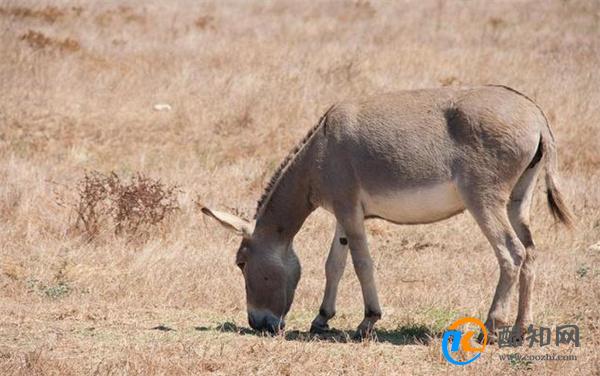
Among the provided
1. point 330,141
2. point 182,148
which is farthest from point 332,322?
point 182,148

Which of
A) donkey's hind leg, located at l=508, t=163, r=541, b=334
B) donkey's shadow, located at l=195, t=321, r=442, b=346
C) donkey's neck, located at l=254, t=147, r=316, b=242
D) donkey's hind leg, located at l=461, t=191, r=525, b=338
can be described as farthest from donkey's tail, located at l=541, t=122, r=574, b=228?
donkey's neck, located at l=254, t=147, r=316, b=242

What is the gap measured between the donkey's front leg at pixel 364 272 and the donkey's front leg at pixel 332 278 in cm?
40

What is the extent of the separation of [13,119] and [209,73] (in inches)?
164

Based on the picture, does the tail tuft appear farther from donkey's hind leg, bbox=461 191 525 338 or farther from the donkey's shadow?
the donkey's shadow

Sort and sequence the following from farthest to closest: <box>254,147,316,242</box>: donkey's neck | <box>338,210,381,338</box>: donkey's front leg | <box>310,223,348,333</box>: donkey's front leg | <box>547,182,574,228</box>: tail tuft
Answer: <box>310,223,348,333</box>: donkey's front leg, <box>254,147,316,242</box>: donkey's neck, <box>338,210,381,338</box>: donkey's front leg, <box>547,182,574,228</box>: tail tuft

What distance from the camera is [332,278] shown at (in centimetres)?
784

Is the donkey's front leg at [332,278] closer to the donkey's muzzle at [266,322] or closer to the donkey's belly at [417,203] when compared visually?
the donkey's muzzle at [266,322]

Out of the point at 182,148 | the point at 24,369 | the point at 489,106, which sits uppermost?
the point at 489,106

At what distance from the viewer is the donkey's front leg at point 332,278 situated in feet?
25.4

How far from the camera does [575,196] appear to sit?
12.0 m

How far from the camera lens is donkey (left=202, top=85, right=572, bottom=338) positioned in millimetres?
6906

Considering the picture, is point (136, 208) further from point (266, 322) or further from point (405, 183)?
point (405, 183)

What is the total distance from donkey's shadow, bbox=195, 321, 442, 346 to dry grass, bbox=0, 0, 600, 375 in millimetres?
39

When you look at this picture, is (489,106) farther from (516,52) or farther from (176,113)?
(516,52)
